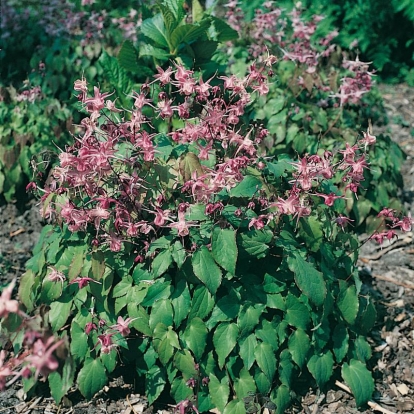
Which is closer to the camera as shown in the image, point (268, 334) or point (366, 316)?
point (268, 334)

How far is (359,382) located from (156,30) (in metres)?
2.34

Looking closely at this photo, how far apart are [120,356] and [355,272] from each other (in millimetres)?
1150

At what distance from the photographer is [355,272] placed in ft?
8.85

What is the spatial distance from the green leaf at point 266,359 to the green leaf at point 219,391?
210 millimetres

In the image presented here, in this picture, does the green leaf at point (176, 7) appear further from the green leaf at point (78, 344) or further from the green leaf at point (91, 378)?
the green leaf at point (91, 378)

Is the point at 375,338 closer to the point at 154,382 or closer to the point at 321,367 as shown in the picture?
the point at 321,367

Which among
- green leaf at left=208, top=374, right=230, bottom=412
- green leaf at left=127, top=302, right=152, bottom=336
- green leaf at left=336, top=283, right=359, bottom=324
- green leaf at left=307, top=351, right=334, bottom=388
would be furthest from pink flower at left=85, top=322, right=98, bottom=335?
green leaf at left=336, top=283, right=359, bottom=324

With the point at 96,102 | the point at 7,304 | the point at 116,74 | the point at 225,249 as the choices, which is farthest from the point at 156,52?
the point at 7,304

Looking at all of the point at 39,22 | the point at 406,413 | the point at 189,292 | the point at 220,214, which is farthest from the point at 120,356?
the point at 39,22

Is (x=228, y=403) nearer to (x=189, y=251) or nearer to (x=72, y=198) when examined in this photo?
(x=189, y=251)

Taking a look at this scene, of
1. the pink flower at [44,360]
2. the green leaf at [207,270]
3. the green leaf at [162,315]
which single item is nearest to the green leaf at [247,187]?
the green leaf at [207,270]

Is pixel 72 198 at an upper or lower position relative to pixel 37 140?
upper

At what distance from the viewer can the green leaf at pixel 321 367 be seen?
254cm

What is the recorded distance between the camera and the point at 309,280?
7.86 ft
